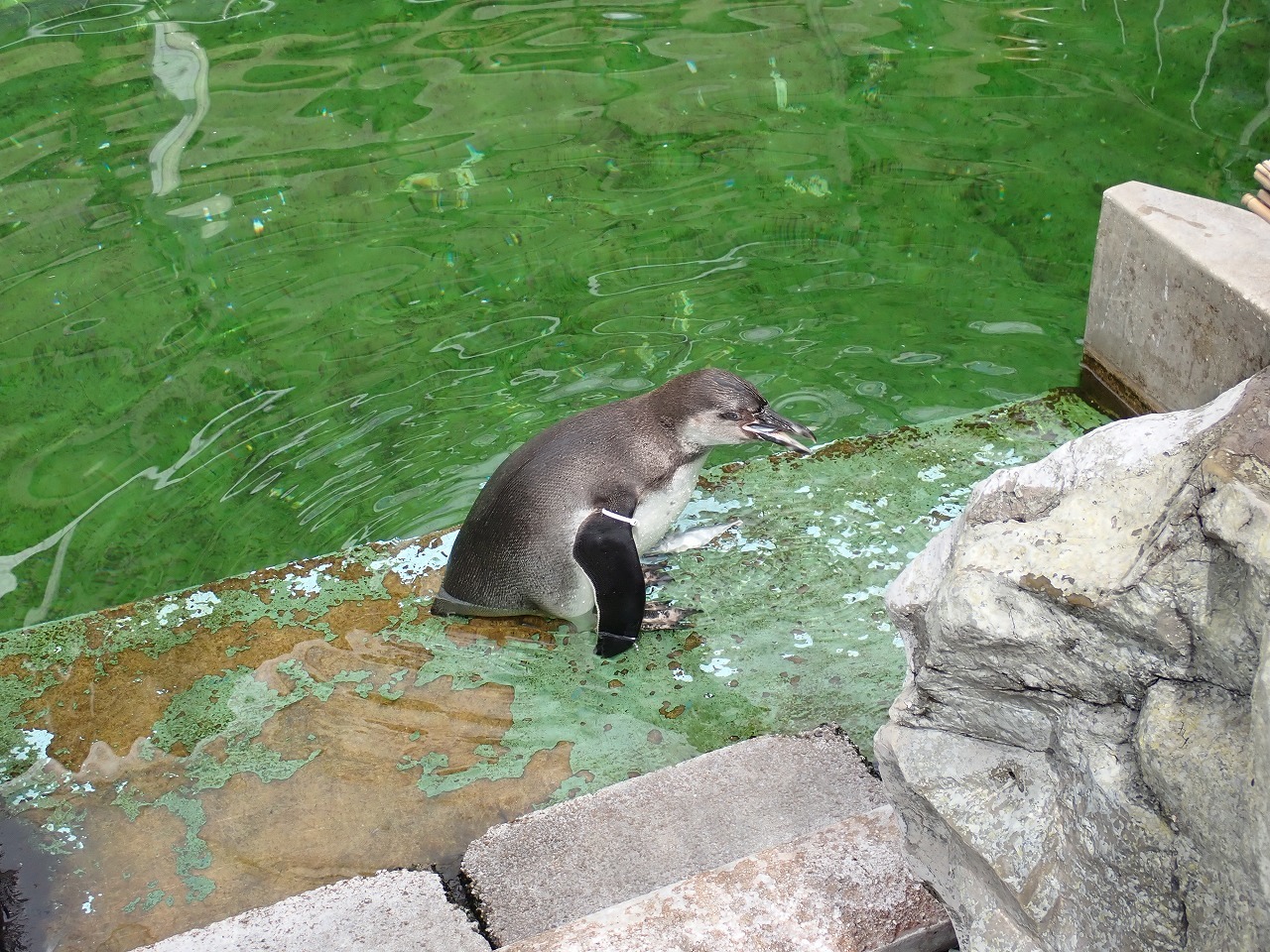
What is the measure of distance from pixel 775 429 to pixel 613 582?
662 millimetres

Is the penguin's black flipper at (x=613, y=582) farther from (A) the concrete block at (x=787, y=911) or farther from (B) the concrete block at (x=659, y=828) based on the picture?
(A) the concrete block at (x=787, y=911)

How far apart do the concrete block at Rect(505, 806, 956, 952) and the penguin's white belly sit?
1459mm

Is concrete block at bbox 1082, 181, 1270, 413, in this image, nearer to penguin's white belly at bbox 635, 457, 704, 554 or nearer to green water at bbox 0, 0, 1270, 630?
green water at bbox 0, 0, 1270, 630

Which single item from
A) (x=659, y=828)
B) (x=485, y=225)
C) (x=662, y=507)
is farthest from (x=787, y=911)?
(x=485, y=225)

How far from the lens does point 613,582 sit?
135 inches

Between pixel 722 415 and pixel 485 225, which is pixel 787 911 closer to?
pixel 722 415

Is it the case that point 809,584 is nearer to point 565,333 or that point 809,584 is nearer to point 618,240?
point 565,333

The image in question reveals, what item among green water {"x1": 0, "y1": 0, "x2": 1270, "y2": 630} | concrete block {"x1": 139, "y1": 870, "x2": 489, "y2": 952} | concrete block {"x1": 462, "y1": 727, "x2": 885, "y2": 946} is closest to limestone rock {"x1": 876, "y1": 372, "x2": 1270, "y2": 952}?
concrete block {"x1": 462, "y1": 727, "x2": 885, "y2": 946}

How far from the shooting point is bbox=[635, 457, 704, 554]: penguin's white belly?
12.0 ft

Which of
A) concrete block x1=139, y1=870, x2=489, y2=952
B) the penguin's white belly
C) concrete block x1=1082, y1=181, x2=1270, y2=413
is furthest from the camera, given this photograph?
concrete block x1=1082, y1=181, x2=1270, y2=413

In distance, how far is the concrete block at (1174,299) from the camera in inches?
149

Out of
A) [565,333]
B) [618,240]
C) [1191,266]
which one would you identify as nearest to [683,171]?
[618,240]

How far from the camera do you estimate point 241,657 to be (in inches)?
138

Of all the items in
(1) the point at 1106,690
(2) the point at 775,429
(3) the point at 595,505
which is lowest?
(3) the point at 595,505
